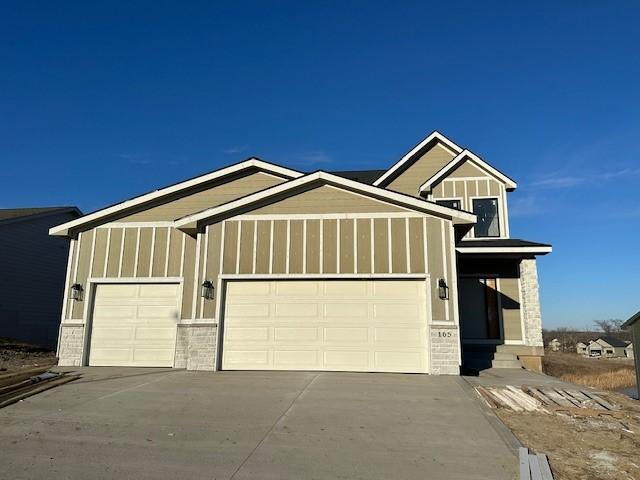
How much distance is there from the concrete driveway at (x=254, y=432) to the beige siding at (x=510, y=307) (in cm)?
601

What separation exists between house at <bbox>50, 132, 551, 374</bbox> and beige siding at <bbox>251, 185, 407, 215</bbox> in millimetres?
Answer: 26

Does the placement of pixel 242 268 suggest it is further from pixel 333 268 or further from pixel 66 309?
pixel 66 309

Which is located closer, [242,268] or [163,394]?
[163,394]

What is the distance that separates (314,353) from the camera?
10258 millimetres

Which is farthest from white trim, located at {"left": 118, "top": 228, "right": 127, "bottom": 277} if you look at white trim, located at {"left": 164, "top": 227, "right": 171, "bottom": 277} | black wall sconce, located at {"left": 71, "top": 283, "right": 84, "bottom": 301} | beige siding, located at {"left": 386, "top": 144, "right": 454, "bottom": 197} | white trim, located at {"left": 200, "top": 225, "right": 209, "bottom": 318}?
beige siding, located at {"left": 386, "top": 144, "right": 454, "bottom": 197}

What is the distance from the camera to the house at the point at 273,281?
10.2 m

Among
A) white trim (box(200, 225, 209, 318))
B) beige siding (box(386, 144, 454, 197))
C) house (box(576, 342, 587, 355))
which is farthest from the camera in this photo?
house (box(576, 342, 587, 355))

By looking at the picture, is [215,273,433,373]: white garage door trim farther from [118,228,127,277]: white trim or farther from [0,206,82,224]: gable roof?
[0,206,82,224]: gable roof

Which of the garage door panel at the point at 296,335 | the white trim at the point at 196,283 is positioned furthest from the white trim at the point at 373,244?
the white trim at the point at 196,283

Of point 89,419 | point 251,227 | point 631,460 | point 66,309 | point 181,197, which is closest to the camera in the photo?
point 631,460

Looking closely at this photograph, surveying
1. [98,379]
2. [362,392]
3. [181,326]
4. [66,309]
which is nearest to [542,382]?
[362,392]

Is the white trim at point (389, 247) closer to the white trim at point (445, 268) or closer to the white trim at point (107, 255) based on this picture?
the white trim at point (445, 268)

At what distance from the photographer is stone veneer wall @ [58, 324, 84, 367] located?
1170 centimetres

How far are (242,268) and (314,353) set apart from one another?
2.65 m
